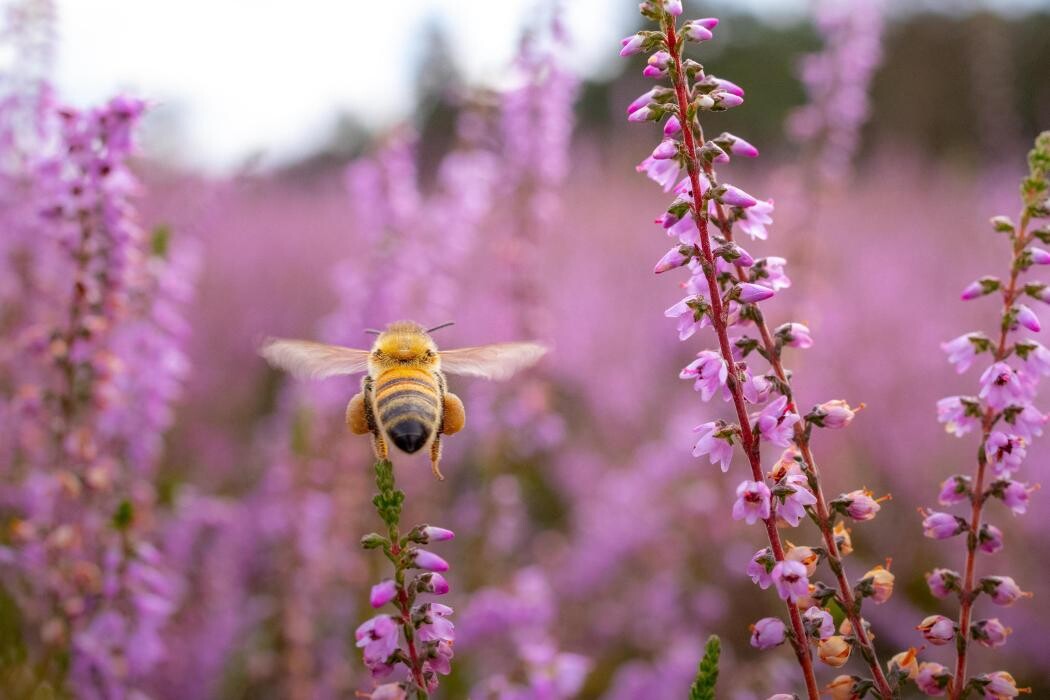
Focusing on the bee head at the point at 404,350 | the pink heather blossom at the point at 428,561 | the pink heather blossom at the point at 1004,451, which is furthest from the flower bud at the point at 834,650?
the bee head at the point at 404,350

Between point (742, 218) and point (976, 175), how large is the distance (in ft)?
45.5

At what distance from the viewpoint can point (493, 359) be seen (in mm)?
2441

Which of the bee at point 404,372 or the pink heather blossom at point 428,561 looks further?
the bee at point 404,372

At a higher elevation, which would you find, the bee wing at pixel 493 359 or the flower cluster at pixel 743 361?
the bee wing at pixel 493 359

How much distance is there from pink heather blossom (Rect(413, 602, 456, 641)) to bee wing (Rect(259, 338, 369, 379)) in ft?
2.75

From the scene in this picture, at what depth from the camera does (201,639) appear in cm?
397

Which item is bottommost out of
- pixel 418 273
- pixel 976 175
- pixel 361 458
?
pixel 361 458

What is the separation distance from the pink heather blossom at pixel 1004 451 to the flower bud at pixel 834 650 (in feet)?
1.16

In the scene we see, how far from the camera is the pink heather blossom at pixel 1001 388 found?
1.46 metres

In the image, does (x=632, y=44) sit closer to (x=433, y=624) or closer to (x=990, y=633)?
(x=433, y=624)

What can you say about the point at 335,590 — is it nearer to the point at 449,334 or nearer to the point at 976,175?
the point at 449,334

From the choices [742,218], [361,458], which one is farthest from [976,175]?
[742,218]

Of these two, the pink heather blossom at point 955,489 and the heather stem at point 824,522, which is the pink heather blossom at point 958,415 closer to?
the pink heather blossom at point 955,489

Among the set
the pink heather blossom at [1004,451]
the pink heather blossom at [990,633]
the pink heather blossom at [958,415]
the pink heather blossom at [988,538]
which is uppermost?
the pink heather blossom at [958,415]
